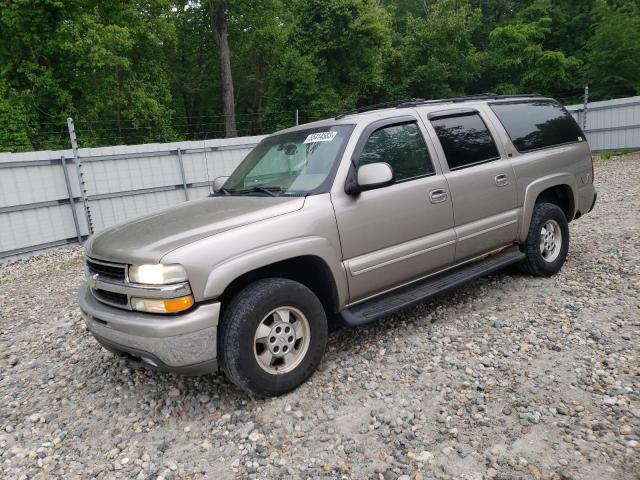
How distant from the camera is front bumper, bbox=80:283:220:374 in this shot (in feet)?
9.53

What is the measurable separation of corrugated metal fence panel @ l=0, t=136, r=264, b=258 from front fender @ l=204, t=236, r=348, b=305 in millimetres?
7474

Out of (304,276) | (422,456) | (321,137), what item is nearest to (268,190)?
(321,137)

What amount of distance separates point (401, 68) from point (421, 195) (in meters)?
28.9

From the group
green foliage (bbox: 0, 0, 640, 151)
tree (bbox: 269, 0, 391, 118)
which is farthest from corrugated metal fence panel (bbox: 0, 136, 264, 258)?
tree (bbox: 269, 0, 391, 118)

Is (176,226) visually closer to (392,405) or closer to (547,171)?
(392,405)

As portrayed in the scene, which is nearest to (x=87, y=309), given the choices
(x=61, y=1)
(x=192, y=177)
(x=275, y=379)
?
(x=275, y=379)

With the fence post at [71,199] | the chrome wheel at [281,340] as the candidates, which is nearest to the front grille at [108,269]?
the chrome wheel at [281,340]

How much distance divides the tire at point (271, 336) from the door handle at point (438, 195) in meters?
1.39

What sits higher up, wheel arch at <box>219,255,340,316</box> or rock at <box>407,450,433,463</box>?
wheel arch at <box>219,255,340,316</box>

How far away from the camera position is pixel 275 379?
3.27 metres

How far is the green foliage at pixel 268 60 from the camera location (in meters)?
20.2

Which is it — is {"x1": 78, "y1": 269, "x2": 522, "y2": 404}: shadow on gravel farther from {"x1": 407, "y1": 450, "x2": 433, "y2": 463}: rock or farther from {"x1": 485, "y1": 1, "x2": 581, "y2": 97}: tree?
{"x1": 485, "y1": 1, "x2": 581, "y2": 97}: tree

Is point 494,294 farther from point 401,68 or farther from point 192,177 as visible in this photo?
point 401,68

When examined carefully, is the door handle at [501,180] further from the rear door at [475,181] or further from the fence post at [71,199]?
the fence post at [71,199]
